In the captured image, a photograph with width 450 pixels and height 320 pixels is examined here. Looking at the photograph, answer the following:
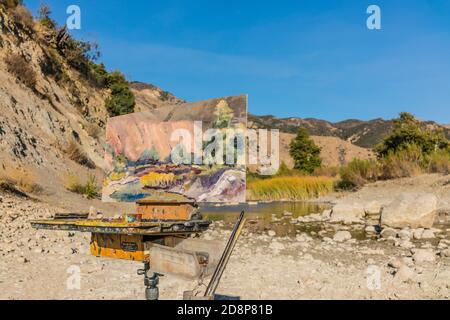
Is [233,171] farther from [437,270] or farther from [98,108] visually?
[98,108]

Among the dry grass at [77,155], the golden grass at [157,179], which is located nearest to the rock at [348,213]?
the golden grass at [157,179]

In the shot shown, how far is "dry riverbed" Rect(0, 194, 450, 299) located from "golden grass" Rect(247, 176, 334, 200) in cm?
1688

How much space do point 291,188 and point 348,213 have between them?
11.9m

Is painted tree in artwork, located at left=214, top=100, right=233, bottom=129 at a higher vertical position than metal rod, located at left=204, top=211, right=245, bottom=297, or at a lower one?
higher

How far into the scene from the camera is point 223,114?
10.7 meters

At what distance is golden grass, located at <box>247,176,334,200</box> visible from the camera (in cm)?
2848

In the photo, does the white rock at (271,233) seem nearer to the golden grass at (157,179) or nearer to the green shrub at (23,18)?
the golden grass at (157,179)

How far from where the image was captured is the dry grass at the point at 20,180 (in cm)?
1283

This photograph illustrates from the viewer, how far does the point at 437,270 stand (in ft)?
25.8

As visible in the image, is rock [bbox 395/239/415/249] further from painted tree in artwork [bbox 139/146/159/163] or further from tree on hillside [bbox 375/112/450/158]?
tree on hillside [bbox 375/112/450/158]

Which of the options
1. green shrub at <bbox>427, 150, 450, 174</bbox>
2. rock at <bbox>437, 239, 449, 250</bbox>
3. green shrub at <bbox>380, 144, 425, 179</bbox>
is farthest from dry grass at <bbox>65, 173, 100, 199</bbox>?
green shrub at <bbox>427, 150, 450, 174</bbox>

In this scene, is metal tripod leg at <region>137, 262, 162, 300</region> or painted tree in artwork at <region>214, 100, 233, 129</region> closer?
metal tripod leg at <region>137, 262, 162, 300</region>
